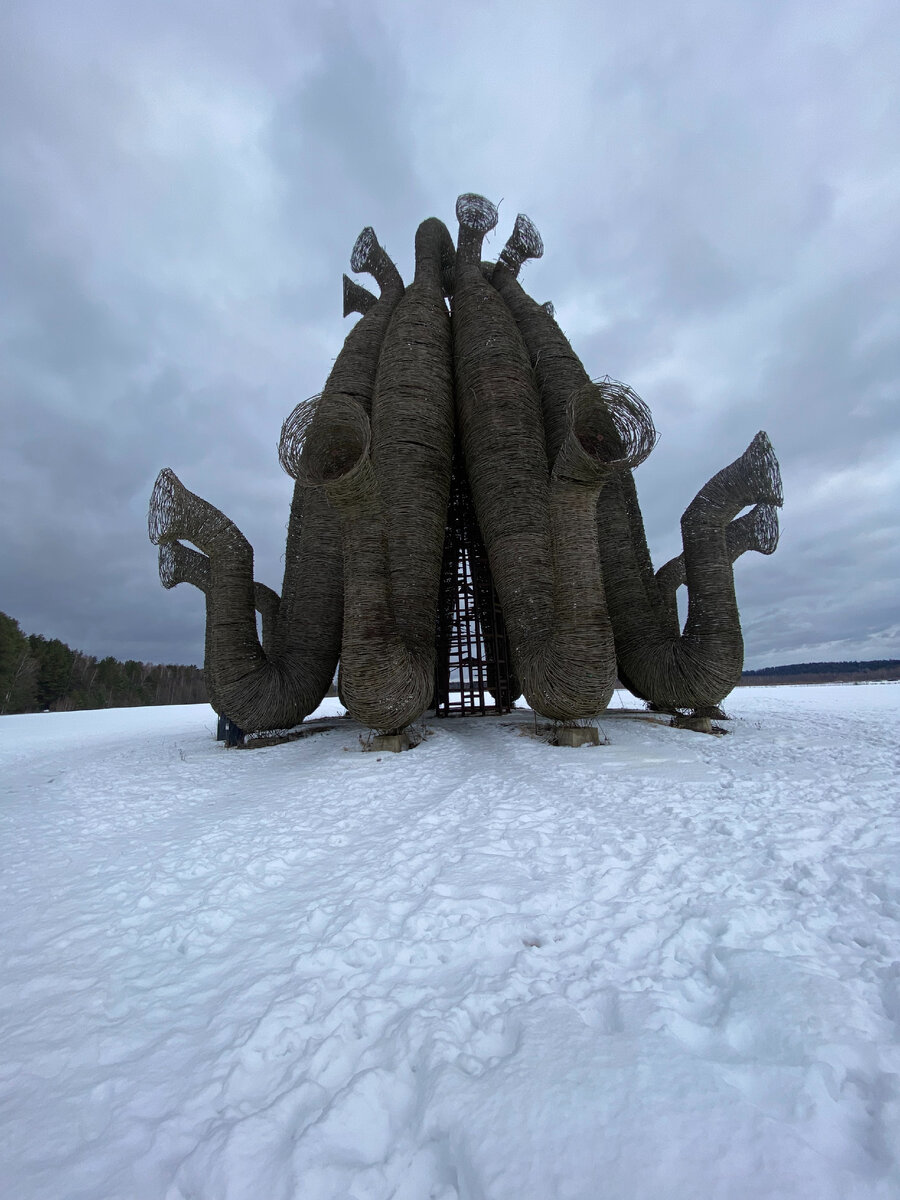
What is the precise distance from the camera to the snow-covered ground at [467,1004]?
110cm

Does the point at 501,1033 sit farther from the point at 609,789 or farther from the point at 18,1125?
the point at 609,789

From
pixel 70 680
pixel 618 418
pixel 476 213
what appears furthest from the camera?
pixel 70 680

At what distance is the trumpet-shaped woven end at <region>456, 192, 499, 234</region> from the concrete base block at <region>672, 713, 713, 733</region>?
913 cm

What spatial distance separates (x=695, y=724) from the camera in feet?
23.4

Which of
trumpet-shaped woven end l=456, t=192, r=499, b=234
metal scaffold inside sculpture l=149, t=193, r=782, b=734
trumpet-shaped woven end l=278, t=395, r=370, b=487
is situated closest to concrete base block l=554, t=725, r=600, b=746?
metal scaffold inside sculpture l=149, t=193, r=782, b=734

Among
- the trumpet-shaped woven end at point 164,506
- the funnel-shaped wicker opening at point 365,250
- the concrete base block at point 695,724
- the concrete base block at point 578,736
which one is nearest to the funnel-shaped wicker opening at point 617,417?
the concrete base block at point 578,736

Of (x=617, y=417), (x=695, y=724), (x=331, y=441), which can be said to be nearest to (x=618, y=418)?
(x=617, y=417)

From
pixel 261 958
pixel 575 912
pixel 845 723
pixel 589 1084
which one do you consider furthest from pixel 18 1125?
pixel 845 723

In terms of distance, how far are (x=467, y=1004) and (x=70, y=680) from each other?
48266mm

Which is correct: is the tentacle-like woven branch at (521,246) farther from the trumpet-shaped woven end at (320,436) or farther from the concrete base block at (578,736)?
the concrete base block at (578,736)

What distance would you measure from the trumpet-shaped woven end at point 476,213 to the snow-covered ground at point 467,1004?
1040cm

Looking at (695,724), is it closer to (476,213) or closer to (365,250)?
(476,213)

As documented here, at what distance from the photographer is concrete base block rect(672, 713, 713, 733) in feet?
23.1

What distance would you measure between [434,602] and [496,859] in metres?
4.66
